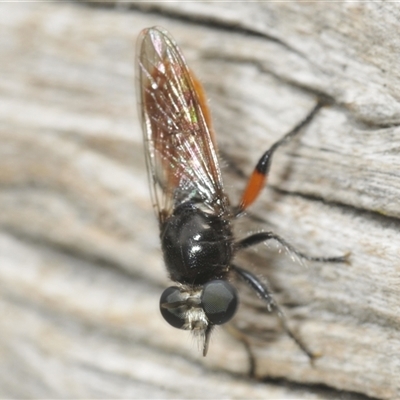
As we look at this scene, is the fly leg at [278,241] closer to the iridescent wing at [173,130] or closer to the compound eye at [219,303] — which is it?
the iridescent wing at [173,130]

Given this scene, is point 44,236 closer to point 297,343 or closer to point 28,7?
point 28,7

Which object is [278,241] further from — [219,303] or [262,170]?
[219,303]

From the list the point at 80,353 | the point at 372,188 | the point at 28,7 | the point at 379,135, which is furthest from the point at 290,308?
the point at 28,7

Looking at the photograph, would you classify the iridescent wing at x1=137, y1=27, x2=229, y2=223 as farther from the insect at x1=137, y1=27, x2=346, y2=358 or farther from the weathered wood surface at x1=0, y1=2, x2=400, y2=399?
the weathered wood surface at x1=0, y1=2, x2=400, y2=399

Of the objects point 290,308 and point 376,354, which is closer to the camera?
point 376,354

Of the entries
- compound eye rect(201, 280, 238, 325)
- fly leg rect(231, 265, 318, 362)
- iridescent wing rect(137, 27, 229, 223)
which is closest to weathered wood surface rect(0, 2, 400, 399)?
fly leg rect(231, 265, 318, 362)

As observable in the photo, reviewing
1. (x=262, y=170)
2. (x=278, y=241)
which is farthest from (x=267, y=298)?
(x=262, y=170)

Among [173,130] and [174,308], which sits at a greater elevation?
[173,130]
